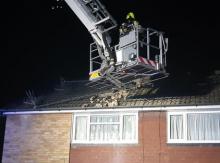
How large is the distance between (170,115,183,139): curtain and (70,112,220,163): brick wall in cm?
30

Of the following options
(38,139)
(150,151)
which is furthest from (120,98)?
(38,139)

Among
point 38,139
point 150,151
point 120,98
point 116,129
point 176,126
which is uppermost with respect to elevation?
point 120,98

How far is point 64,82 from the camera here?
21875 millimetres

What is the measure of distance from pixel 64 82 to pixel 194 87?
8262 millimetres

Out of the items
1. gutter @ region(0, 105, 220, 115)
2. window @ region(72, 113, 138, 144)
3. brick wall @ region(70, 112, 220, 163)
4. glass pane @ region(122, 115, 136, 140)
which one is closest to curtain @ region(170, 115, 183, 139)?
brick wall @ region(70, 112, 220, 163)

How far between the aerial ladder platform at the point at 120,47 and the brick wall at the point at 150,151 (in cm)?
235

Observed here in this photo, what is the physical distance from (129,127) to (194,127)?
9.10 ft

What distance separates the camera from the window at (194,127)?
1478 centimetres

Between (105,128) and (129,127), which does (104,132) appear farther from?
(129,127)

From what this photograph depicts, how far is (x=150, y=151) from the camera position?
15.3 meters

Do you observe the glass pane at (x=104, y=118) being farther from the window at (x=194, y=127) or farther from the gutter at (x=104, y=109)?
the window at (x=194, y=127)

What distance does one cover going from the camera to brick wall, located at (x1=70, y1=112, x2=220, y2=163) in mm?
14547

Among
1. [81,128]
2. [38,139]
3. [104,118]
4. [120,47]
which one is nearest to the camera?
[120,47]

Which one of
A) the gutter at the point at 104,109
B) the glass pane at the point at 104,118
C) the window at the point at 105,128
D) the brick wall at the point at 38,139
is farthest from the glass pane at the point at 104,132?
the brick wall at the point at 38,139
